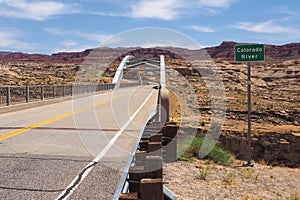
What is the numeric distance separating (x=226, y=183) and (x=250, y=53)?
12.0ft

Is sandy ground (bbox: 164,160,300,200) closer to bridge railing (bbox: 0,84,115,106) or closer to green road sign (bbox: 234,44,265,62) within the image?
green road sign (bbox: 234,44,265,62)

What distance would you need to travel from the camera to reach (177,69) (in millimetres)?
83375

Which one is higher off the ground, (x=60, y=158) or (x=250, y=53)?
(x=250, y=53)

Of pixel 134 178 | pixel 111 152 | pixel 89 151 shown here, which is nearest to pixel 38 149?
pixel 89 151

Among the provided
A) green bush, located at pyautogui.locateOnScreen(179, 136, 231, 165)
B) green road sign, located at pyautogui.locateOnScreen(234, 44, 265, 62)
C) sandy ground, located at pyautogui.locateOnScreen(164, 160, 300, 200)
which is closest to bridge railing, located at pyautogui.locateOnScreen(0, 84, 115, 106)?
green bush, located at pyautogui.locateOnScreen(179, 136, 231, 165)

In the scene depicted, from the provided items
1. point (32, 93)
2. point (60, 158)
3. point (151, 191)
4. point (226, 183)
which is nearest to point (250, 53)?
point (226, 183)

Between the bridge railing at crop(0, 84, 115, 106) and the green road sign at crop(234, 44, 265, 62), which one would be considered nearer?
the green road sign at crop(234, 44, 265, 62)

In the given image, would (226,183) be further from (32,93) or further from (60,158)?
(32,93)

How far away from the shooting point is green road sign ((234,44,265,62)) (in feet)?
30.8

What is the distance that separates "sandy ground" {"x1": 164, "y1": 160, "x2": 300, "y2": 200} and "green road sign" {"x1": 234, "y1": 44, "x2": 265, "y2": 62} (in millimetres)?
3208

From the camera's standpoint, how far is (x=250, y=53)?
31.0 ft

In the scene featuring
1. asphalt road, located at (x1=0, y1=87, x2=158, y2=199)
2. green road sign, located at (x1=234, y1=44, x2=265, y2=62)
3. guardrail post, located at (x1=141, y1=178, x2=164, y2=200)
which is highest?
green road sign, located at (x1=234, y1=44, x2=265, y2=62)

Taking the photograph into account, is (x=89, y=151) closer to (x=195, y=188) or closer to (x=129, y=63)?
(x=195, y=188)

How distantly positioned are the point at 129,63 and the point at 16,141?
237 ft
